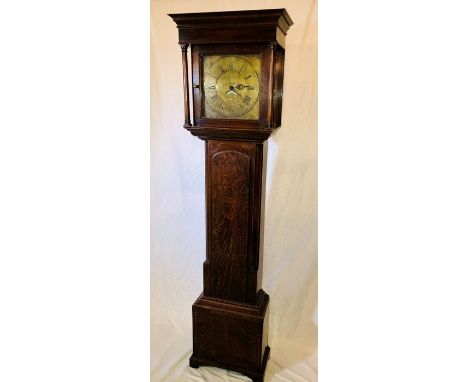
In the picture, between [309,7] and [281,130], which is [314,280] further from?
[309,7]

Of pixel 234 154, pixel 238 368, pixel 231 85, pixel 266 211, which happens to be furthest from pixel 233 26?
pixel 238 368

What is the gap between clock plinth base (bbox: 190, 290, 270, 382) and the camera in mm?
2076

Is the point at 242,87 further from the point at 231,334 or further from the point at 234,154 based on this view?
the point at 231,334

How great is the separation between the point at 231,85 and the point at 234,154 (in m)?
0.34

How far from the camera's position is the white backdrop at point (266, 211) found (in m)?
2.27

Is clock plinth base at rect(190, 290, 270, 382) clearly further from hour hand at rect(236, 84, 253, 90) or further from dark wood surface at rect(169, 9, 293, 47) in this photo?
dark wood surface at rect(169, 9, 293, 47)

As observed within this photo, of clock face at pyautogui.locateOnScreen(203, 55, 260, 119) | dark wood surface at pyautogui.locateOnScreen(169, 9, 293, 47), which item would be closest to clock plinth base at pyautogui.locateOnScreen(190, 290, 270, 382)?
clock face at pyautogui.locateOnScreen(203, 55, 260, 119)

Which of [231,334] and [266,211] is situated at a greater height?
[266,211]

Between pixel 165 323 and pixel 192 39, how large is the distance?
6.04ft

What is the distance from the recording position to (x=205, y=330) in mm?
2156

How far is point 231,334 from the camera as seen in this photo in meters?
2.11

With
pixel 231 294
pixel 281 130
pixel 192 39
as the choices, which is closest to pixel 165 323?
pixel 231 294

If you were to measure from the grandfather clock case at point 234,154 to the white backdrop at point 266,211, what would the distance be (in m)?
0.23

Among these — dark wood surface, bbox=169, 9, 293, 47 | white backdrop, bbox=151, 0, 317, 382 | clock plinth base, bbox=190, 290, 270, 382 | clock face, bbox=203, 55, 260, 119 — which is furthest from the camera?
white backdrop, bbox=151, 0, 317, 382
